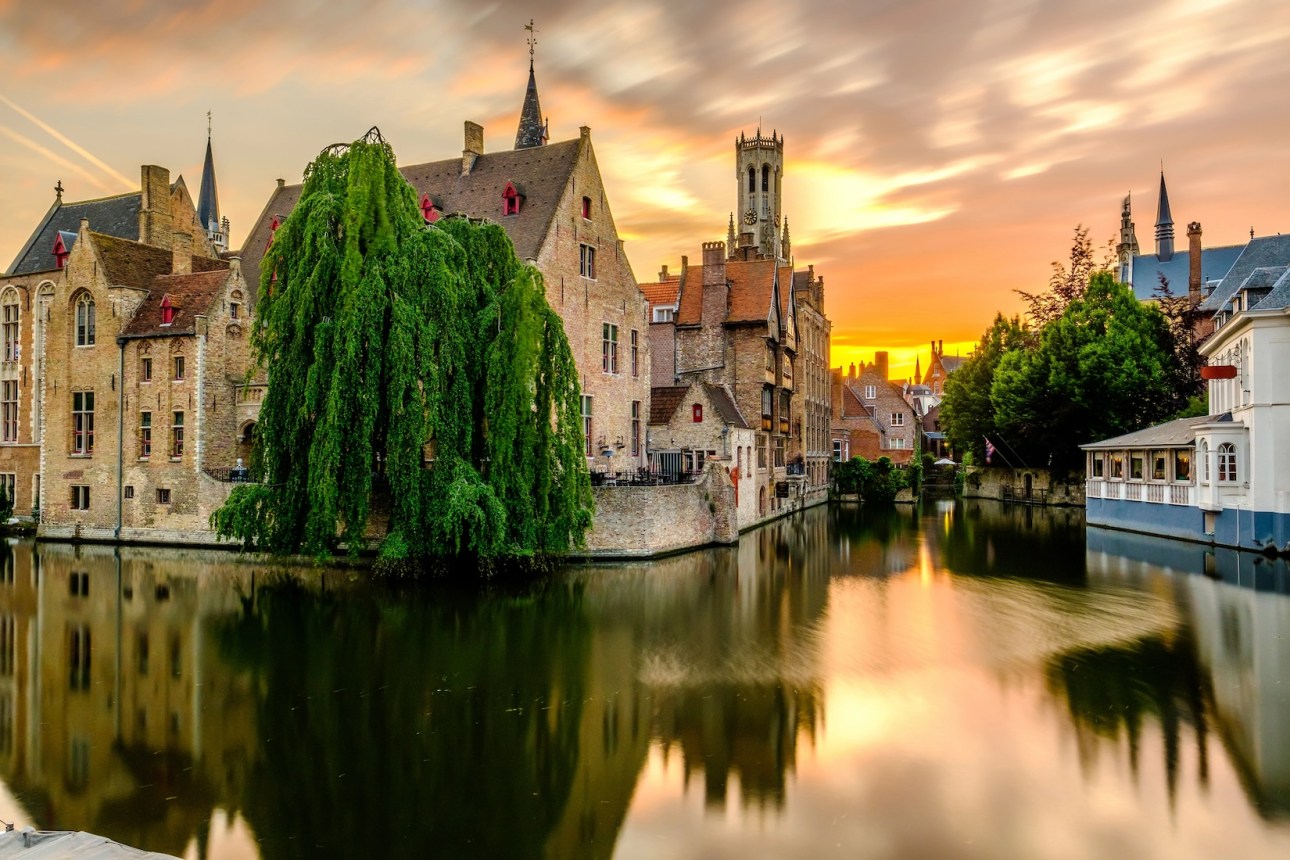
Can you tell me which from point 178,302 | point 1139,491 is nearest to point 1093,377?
point 1139,491

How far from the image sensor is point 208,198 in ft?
199

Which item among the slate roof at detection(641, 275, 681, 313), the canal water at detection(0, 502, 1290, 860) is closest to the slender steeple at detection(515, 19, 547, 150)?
the slate roof at detection(641, 275, 681, 313)

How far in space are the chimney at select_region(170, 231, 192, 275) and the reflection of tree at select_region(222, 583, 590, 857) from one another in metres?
19.2

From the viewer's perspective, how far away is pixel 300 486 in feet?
66.2

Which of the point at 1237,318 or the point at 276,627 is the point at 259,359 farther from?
the point at 1237,318

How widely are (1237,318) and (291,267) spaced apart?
27.1 m

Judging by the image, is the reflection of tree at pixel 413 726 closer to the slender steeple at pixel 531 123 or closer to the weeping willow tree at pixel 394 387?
the weeping willow tree at pixel 394 387

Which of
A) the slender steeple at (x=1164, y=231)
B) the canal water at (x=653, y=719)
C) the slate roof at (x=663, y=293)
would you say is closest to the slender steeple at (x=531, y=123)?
the slate roof at (x=663, y=293)

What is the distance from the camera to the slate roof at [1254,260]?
45.8 meters

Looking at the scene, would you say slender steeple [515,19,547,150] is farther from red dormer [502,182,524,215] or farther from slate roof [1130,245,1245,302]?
slate roof [1130,245,1245,302]

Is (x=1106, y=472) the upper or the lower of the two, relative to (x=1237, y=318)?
lower

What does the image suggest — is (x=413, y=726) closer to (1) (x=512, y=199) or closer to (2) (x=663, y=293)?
(1) (x=512, y=199)

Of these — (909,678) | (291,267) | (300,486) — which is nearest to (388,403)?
(300,486)

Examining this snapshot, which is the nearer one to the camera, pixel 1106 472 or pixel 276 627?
pixel 276 627
